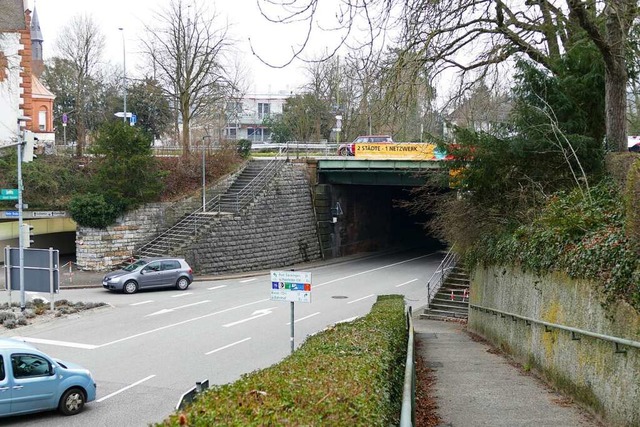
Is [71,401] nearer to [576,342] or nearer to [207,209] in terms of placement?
[576,342]

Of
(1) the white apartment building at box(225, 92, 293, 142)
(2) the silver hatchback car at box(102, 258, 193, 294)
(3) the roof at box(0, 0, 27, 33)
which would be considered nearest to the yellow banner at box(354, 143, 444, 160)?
(2) the silver hatchback car at box(102, 258, 193, 294)

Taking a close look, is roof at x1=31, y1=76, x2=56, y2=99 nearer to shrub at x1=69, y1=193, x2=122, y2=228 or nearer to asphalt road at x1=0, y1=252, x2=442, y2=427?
shrub at x1=69, y1=193, x2=122, y2=228

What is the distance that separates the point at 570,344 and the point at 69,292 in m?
24.8

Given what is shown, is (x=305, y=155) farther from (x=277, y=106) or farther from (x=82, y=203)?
(x=277, y=106)

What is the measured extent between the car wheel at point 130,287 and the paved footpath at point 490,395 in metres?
17.2

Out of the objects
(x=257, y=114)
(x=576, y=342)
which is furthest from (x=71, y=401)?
(x=257, y=114)

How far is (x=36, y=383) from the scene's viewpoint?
1253 centimetres

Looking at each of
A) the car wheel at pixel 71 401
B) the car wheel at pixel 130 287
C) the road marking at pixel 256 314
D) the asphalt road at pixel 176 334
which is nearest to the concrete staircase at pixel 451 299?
the asphalt road at pixel 176 334

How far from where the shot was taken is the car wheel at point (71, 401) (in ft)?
42.5

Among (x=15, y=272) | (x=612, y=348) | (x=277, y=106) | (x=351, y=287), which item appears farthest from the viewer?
(x=277, y=106)

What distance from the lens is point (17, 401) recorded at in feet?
40.2

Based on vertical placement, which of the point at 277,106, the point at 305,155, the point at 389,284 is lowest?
the point at 389,284

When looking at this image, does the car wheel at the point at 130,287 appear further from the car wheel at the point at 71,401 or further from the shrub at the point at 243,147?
the car wheel at the point at 71,401

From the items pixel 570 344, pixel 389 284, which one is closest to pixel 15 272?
pixel 389 284
